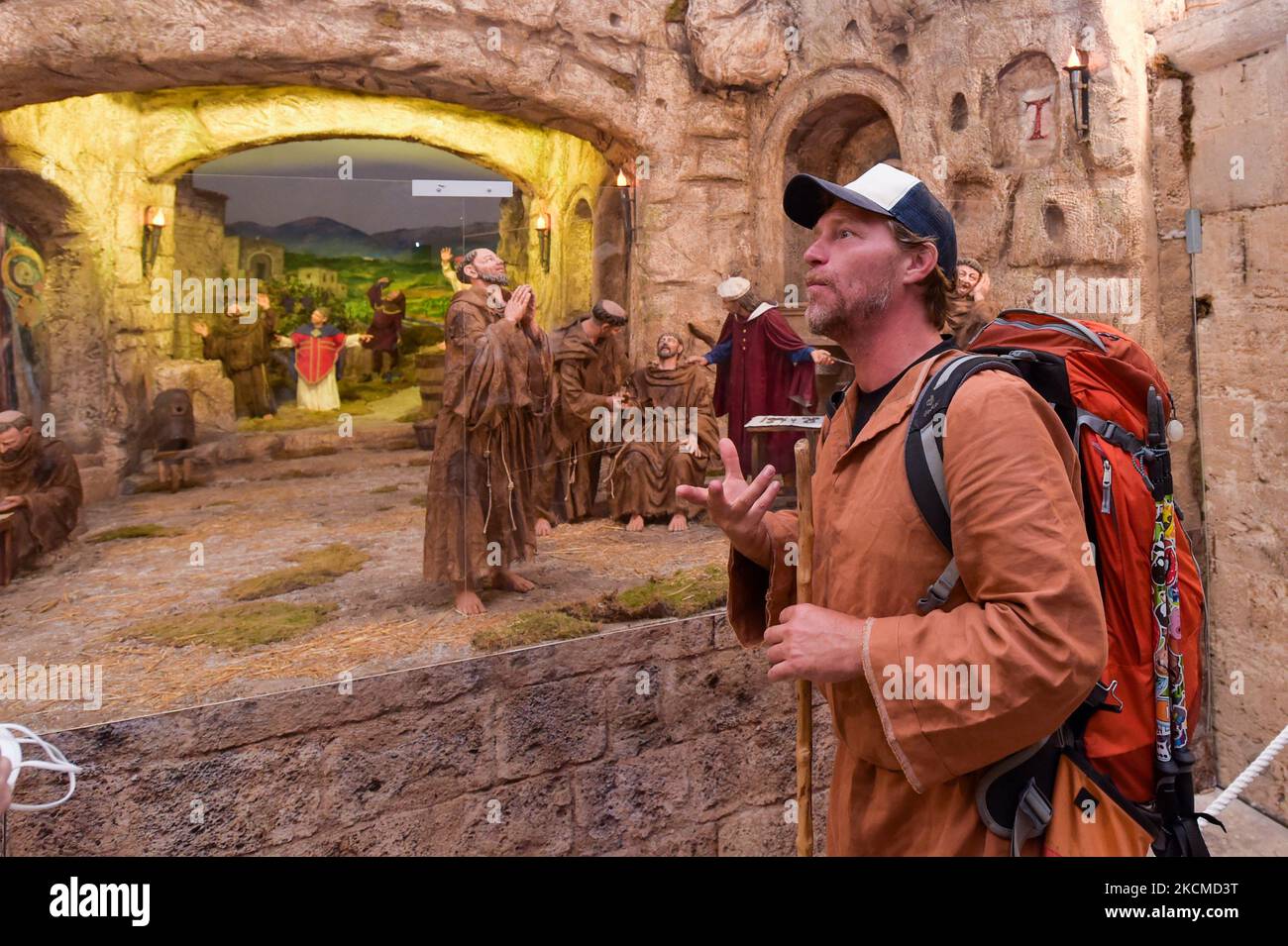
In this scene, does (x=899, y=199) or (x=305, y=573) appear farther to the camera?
(x=305, y=573)

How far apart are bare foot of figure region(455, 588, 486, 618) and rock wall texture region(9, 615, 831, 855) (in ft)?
2.29

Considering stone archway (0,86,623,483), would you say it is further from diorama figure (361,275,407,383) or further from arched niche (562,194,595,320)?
diorama figure (361,275,407,383)

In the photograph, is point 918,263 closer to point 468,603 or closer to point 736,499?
point 736,499

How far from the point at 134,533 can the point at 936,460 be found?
16.8ft

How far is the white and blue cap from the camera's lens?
69.2 inches

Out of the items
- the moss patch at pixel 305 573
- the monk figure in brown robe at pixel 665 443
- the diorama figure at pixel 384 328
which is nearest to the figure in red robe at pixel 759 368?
the monk figure in brown robe at pixel 665 443

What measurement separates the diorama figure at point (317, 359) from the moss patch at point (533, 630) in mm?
1699

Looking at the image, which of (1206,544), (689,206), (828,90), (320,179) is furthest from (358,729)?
(828,90)

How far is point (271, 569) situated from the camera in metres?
A: 5.41

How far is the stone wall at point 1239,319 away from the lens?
482cm

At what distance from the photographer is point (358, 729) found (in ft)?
12.4

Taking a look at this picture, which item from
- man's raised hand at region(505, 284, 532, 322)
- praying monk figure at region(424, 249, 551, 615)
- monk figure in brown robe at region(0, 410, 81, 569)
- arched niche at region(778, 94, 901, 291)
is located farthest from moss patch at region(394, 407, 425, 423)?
arched niche at region(778, 94, 901, 291)

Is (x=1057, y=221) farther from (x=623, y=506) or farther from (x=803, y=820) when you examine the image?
(x=803, y=820)

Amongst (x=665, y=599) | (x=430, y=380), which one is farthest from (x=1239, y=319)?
(x=430, y=380)
